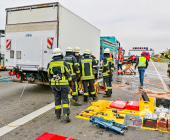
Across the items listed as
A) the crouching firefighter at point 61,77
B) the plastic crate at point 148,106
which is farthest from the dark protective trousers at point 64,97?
the plastic crate at point 148,106

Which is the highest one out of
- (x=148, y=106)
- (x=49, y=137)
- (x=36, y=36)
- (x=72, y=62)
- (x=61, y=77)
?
(x=36, y=36)

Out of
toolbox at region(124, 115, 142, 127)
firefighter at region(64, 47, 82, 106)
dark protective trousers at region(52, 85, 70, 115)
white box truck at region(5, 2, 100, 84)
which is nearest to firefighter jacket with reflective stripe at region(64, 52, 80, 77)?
firefighter at region(64, 47, 82, 106)

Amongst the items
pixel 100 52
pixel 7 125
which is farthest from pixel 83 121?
pixel 100 52

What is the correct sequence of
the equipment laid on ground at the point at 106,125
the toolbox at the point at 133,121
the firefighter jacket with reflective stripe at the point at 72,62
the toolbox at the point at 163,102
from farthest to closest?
the firefighter jacket with reflective stripe at the point at 72,62 < the toolbox at the point at 163,102 < the toolbox at the point at 133,121 < the equipment laid on ground at the point at 106,125

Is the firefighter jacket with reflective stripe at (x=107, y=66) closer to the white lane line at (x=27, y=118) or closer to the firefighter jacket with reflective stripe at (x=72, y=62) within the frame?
the firefighter jacket with reflective stripe at (x=72, y=62)

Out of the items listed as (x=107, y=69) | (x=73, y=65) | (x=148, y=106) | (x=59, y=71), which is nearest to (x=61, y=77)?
(x=59, y=71)

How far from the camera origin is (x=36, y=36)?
703 cm

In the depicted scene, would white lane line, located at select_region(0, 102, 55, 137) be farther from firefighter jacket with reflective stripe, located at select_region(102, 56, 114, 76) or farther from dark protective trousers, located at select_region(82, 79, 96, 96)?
firefighter jacket with reflective stripe, located at select_region(102, 56, 114, 76)

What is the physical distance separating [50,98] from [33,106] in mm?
1105

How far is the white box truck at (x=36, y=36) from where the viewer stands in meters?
6.73

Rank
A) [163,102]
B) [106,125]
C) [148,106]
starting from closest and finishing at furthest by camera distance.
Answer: [106,125] → [148,106] → [163,102]

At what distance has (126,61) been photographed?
1574cm

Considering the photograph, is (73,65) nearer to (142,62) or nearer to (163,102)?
(163,102)

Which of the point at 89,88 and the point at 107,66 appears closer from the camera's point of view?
the point at 89,88
